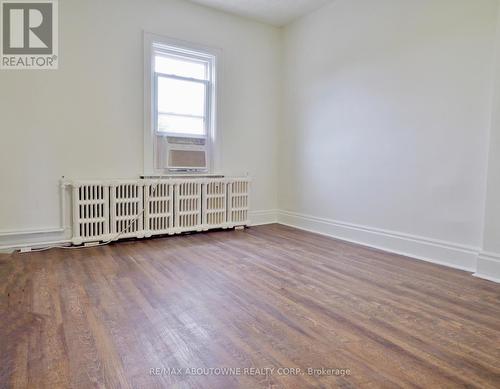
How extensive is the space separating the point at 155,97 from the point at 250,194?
1.82 meters

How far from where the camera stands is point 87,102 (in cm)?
364

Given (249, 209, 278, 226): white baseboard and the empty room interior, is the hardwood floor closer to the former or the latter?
the empty room interior

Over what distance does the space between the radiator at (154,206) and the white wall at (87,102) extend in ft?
0.81

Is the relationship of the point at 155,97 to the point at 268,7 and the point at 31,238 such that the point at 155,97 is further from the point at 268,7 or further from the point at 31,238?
the point at 31,238

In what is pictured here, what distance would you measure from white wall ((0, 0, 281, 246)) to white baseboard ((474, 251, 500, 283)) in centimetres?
307

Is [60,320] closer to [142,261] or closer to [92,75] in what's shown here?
[142,261]

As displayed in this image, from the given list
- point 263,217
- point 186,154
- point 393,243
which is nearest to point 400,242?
point 393,243

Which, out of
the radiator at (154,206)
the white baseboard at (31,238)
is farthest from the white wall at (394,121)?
the white baseboard at (31,238)

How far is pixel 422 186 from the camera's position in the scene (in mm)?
3211

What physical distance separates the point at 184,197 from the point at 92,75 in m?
1.67

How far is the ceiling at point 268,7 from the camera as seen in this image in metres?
4.20

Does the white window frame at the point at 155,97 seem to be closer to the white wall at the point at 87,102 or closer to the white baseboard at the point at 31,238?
the white wall at the point at 87,102

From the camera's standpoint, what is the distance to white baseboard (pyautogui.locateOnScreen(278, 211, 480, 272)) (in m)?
2.91

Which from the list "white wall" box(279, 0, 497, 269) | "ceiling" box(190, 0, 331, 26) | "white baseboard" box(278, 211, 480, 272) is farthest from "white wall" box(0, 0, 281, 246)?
"white baseboard" box(278, 211, 480, 272)
